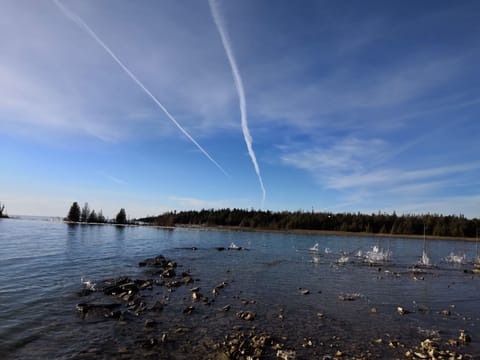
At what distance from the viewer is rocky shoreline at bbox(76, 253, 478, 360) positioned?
456 inches

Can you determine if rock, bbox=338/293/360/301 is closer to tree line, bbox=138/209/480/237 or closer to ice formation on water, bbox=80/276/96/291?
ice formation on water, bbox=80/276/96/291

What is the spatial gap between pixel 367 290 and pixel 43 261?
3343 centimetres

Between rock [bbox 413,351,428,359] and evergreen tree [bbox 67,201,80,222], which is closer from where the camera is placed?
rock [bbox 413,351,428,359]

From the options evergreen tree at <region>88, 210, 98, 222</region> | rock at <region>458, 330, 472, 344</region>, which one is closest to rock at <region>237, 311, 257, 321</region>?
rock at <region>458, 330, 472, 344</region>

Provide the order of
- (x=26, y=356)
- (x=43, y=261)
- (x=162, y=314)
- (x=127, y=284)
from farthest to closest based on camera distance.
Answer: (x=43, y=261)
(x=127, y=284)
(x=162, y=314)
(x=26, y=356)

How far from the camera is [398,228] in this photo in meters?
162

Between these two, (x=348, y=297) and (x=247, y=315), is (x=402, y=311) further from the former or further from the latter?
(x=247, y=315)

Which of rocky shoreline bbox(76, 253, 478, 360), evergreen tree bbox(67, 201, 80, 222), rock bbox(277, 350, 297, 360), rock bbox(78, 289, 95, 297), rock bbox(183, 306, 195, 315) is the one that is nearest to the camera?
rock bbox(277, 350, 297, 360)

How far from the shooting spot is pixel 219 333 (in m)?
13.6

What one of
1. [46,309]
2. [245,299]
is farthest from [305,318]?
[46,309]

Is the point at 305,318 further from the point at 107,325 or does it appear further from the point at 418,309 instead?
the point at 107,325

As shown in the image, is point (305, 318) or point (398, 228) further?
point (398, 228)

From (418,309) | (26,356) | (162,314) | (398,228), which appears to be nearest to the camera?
(26,356)

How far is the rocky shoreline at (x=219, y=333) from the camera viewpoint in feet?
38.0
